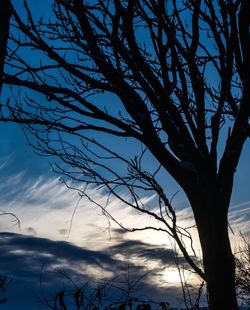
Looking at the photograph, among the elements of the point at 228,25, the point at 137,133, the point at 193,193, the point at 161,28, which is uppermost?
the point at 228,25

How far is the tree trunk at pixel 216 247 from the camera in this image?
3188mm

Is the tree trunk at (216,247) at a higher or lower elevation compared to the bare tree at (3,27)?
lower

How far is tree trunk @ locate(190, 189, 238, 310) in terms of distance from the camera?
319cm

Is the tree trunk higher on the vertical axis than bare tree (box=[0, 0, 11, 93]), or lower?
lower

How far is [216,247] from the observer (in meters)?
3.27

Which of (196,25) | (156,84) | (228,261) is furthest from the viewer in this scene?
(196,25)

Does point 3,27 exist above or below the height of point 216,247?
above

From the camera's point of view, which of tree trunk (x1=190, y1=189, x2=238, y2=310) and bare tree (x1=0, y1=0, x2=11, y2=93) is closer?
bare tree (x1=0, y1=0, x2=11, y2=93)

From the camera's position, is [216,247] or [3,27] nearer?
[3,27]

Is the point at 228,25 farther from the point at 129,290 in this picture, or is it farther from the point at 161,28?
the point at 129,290

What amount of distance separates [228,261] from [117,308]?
3.49 ft

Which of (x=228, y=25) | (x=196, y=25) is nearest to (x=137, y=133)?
(x=196, y=25)

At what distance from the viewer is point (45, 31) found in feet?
13.9

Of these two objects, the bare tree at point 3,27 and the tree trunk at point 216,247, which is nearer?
the bare tree at point 3,27
